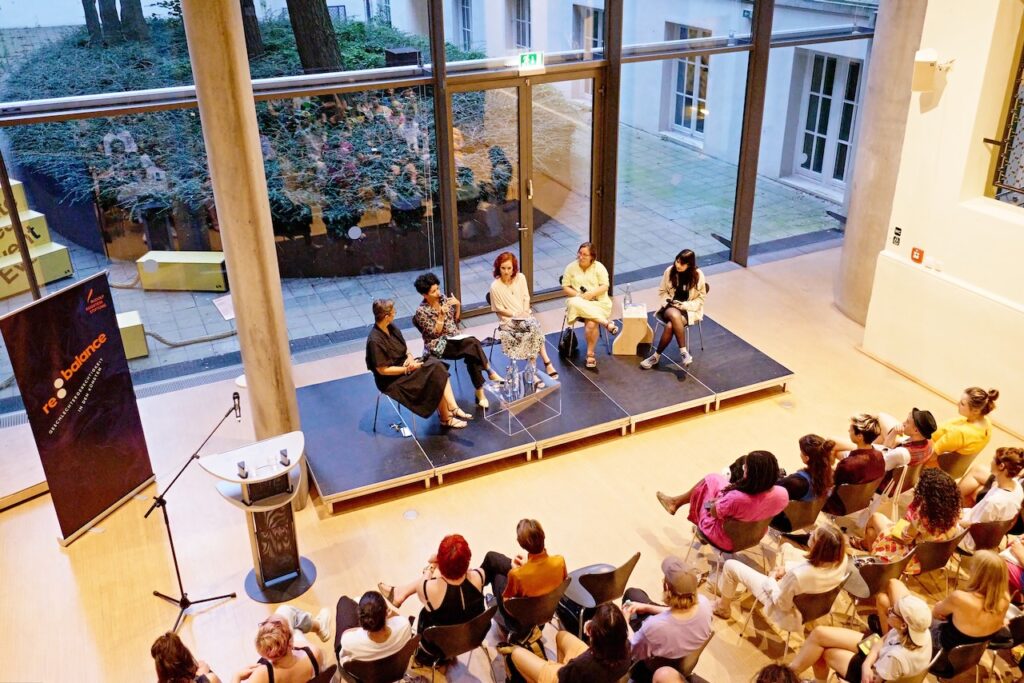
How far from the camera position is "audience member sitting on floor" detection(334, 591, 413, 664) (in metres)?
4.24

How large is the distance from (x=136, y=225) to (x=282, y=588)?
3.53 meters

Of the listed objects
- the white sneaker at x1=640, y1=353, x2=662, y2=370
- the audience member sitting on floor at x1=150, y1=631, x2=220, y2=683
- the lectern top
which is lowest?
the white sneaker at x1=640, y1=353, x2=662, y2=370

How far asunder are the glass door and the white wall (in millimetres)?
2972

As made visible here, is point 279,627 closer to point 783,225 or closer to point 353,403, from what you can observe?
point 353,403

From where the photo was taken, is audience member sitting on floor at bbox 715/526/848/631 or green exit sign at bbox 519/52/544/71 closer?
audience member sitting on floor at bbox 715/526/848/631

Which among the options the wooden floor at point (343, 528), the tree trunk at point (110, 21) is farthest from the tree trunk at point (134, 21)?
the wooden floor at point (343, 528)

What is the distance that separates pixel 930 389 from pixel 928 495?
10.8 ft

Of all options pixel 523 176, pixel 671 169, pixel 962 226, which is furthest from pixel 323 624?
pixel 671 169

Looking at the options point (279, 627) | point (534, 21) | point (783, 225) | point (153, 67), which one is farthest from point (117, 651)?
point (783, 225)

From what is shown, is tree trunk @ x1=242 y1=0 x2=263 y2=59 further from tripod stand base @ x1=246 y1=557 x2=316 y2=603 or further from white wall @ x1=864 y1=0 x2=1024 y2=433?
white wall @ x1=864 y1=0 x2=1024 y2=433

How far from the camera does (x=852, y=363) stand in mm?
8383

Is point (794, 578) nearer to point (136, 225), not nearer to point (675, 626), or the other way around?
point (675, 626)

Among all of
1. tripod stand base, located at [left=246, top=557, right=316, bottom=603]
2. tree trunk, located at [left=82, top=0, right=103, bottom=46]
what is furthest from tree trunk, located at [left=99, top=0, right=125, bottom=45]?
tripod stand base, located at [left=246, top=557, right=316, bottom=603]

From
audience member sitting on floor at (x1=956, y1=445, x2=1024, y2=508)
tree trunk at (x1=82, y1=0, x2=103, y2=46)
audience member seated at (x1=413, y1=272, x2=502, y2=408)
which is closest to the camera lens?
audience member sitting on floor at (x1=956, y1=445, x2=1024, y2=508)
